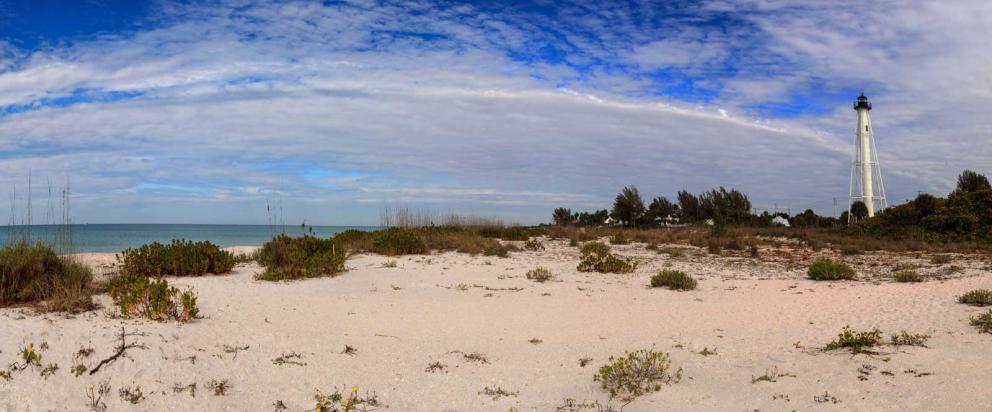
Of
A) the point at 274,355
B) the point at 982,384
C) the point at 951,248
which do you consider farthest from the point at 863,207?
the point at 274,355

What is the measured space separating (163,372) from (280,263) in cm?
727

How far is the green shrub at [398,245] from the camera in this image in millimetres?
16125

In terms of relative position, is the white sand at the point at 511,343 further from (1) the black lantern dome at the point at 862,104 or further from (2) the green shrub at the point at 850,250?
(1) the black lantern dome at the point at 862,104

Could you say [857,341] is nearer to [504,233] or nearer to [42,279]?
[42,279]

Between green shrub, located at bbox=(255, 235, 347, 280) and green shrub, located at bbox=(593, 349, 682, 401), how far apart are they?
7032mm

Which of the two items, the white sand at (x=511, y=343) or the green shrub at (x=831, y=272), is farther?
the green shrub at (x=831, y=272)

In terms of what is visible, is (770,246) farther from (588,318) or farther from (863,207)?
(863,207)

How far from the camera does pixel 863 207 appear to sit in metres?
36.0

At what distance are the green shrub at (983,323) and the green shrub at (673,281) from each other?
171 inches

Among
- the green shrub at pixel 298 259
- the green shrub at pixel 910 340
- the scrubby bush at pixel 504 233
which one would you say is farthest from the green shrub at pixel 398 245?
the green shrub at pixel 910 340

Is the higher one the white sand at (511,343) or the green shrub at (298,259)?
the green shrub at (298,259)

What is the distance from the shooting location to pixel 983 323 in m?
7.00

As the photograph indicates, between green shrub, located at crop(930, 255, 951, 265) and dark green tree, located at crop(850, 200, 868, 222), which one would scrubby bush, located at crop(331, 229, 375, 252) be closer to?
green shrub, located at crop(930, 255, 951, 265)

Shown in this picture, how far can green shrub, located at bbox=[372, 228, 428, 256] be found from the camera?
52.9 ft
